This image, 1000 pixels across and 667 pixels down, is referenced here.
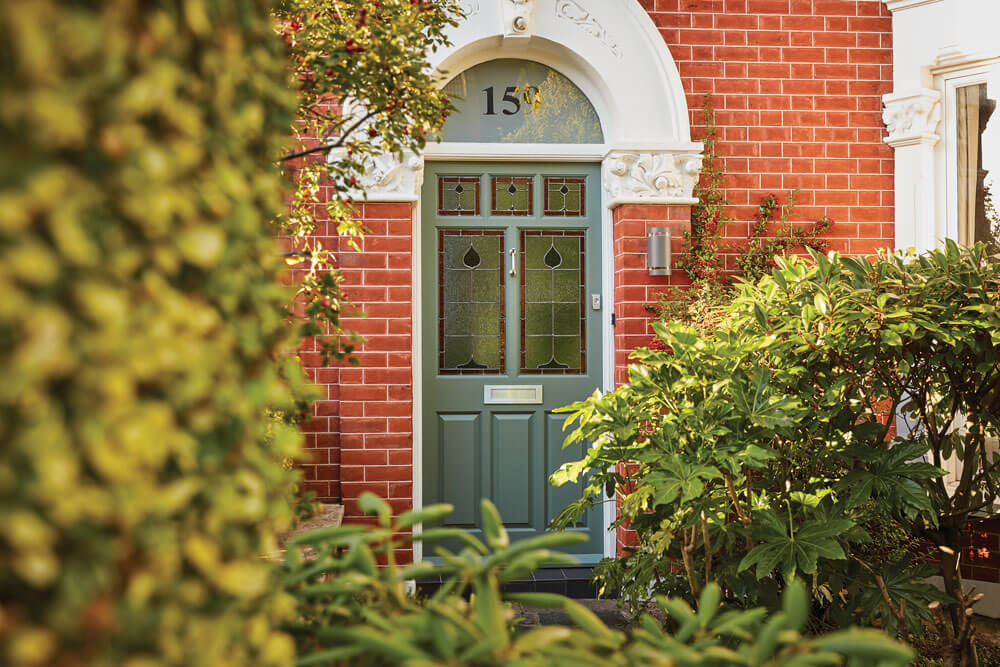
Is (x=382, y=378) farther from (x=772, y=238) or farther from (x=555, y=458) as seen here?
(x=772, y=238)

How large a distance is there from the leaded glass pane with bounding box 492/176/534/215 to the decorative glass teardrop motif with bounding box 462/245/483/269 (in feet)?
0.85

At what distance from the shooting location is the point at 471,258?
3936mm

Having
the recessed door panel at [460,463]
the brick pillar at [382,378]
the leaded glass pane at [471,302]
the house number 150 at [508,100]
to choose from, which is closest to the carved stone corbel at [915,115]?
the house number 150 at [508,100]

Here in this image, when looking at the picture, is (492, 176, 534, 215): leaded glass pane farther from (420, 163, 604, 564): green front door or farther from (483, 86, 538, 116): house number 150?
(483, 86, 538, 116): house number 150

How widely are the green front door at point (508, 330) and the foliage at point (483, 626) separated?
9.92 ft

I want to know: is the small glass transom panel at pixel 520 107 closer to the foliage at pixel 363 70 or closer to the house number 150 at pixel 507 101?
the house number 150 at pixel 507 101

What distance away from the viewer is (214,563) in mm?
462

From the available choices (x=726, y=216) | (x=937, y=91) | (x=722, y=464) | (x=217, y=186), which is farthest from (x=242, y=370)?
(x=937, y=91)

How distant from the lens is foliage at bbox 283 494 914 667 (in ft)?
2.13

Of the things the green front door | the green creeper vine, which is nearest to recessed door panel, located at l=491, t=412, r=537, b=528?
the green front door

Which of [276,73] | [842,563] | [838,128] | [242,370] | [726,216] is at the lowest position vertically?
[842,563]

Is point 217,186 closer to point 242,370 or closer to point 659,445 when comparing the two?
point 242,370

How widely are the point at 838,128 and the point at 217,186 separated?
4.28 m

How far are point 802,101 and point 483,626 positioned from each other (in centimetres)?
412
